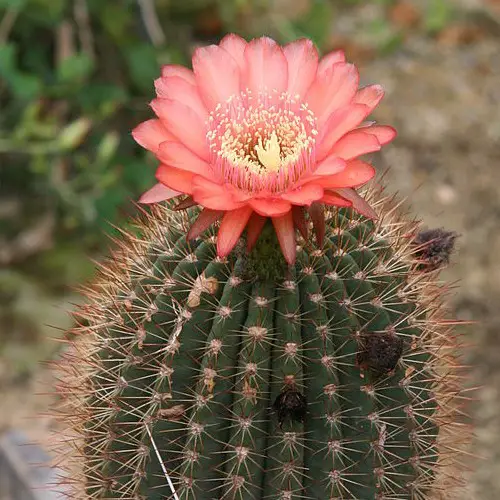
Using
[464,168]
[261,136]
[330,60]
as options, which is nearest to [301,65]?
[330,60]

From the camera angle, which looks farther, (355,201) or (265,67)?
(265,67)

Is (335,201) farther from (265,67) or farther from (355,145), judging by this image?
(265,67)

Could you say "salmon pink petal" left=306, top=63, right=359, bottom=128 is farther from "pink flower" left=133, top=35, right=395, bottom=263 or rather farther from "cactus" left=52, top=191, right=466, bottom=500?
"cactus" left=52, top=191, right=466, bottom=500

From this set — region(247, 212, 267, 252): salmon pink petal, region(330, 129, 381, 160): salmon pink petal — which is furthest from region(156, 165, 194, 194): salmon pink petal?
region(330, 129, 381, 160): salmon pink petal

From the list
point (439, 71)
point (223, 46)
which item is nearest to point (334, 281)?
point (223, 46)

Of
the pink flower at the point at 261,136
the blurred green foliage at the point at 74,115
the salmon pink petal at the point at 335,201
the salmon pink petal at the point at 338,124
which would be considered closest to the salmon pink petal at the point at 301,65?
the pink flower at the point at 261,136

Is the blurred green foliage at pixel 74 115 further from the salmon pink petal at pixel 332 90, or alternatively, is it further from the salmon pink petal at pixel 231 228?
the salmon pink petal at pixel 231 228

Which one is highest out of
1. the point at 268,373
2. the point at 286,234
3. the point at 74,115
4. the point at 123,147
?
the point at 74,115
